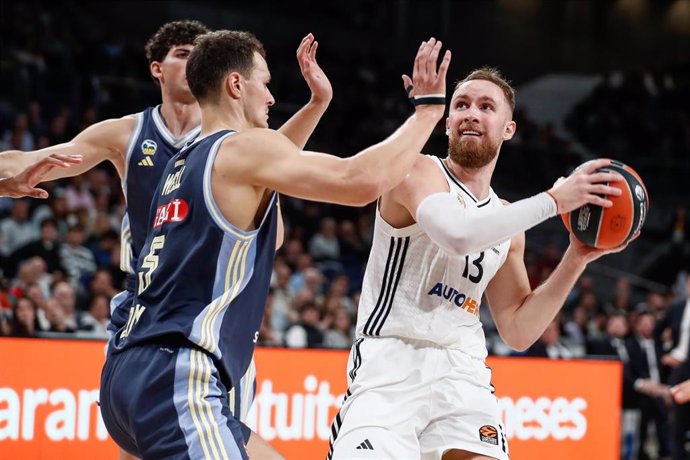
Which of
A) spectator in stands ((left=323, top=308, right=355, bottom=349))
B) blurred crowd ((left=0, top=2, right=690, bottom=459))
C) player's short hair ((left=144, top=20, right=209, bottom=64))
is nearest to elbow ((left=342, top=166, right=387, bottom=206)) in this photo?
player's short hair ((left=144, top=20, right=209, bottom=64))

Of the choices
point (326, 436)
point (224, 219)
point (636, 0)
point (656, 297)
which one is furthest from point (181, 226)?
point (636, 0)

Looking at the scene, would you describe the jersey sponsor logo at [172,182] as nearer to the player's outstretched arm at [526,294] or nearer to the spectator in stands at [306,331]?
the player's outstretched arm at [526,294]

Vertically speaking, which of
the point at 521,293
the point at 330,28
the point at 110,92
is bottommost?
the point at 521,293

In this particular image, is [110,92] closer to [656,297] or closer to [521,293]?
[656,297]

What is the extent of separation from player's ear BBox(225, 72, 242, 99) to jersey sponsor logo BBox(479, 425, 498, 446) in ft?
5.48

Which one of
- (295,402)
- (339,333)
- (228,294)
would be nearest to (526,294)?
(228,294)

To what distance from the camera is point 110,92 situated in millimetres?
13359

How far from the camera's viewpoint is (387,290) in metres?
4.07

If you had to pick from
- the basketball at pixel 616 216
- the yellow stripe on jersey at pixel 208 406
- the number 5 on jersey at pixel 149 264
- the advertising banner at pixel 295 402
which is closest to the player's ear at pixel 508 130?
the basketball at pixel 616 216

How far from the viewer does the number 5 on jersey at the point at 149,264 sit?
325 cm

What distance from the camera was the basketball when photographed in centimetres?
379

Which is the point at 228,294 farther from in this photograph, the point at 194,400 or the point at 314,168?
the point at 314,168

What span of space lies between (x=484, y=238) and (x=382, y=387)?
803mm

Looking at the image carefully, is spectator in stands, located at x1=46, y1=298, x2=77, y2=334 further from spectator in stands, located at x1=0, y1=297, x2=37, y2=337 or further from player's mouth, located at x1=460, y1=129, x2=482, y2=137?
player's mouth, located at x1=460, y1=129, x2=482, y2=137
